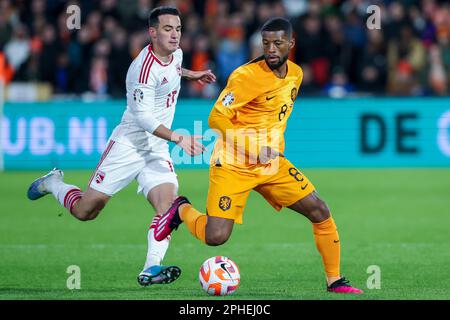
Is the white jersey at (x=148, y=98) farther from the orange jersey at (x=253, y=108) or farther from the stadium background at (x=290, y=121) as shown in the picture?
the stadium background at (x=290, y=121)

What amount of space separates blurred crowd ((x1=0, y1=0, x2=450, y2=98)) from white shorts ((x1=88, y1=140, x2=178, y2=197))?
1058 cm

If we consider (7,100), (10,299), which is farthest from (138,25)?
(10,299)

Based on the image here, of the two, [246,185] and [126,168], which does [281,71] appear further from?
[126,168]

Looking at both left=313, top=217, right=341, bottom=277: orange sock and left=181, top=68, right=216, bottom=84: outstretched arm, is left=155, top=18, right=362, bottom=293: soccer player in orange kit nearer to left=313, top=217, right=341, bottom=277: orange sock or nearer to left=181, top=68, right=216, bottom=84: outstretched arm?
left=313, top=217, right=341, bottom=277: orange sock

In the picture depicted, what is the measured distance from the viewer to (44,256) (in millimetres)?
10961

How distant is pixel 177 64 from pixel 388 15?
496 inches

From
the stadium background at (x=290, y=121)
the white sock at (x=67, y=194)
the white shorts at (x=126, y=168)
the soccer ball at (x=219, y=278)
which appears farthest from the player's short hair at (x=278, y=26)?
the stadium background at (x=290, y=121)

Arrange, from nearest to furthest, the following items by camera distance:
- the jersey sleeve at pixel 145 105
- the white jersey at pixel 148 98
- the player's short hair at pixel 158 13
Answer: the jersey sleeve at pixel 145 105, the white jersey at pixel 148 98, the player's short hair at pixel 158 13

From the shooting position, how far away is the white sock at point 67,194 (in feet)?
31.7

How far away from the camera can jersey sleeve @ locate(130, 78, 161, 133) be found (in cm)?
886

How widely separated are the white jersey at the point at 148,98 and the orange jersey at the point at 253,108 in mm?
662

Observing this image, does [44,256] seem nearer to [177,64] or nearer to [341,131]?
[177,64]

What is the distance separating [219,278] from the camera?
8.47 m

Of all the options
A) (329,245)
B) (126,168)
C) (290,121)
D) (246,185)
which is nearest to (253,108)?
(246,185)
